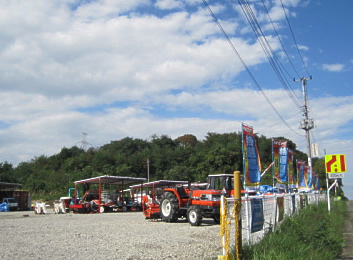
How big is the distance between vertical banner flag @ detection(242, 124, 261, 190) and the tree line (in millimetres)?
40830

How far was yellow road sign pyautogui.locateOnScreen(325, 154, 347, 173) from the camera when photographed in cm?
1824

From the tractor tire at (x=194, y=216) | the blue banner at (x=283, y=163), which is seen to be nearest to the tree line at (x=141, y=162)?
the blue banner at (x=283, y=163)

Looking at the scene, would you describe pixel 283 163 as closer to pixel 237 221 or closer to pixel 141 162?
pixel 237 221

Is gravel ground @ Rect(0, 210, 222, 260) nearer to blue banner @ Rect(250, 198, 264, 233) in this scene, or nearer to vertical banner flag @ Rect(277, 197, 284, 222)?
blue banner @ Rect(250, 198, 264, 233)

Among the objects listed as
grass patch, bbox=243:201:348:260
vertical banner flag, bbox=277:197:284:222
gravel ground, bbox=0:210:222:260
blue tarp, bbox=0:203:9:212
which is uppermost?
vertical banner flag, bbox=277:197:284:222

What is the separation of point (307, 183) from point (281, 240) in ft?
90.2

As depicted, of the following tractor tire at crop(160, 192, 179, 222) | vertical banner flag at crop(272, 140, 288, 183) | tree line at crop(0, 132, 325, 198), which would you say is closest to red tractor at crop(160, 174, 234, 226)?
tractor tire at crop(160, 192, 179, 222)

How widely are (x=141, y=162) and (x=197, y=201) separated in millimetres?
53391

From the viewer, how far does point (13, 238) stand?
41.3 ft

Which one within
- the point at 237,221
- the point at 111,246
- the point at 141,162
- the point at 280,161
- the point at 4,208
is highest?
the point at 141,162

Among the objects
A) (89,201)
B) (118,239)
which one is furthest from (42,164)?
(118,239)

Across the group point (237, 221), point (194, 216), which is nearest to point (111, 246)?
point (237, 221)

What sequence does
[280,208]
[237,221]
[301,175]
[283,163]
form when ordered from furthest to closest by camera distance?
1. [301,175]
2. [283,163]
3. [280,208]
4. [237,221]

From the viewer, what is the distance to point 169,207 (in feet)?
62.2
